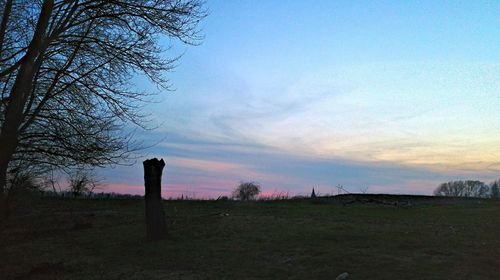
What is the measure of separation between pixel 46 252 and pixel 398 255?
9.71 m

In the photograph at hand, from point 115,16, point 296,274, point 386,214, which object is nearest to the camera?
point 296,274

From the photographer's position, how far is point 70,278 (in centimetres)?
1127

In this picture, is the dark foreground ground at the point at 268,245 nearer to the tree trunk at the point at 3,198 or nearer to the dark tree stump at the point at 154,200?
the dark tree stump at the point at 154,200

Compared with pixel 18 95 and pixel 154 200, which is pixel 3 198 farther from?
pixel 154 200

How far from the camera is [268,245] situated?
1270 centimetres

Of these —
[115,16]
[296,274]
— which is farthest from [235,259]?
[115,16]

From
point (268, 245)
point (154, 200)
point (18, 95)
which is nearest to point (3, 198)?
point (18, 95)

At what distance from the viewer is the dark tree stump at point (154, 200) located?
14.5 metres

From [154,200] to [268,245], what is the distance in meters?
3.83

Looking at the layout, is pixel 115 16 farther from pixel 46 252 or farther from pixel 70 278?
pixel 70 278

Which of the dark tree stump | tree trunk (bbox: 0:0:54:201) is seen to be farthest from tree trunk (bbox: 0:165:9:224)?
the dark tree stump

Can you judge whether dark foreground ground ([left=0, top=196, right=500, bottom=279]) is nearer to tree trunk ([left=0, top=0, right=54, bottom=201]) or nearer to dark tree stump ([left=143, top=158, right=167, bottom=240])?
dark tree stump ([left=143, top=158, right=167, bottom=240])

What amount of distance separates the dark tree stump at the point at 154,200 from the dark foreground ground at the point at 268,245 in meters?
0.38

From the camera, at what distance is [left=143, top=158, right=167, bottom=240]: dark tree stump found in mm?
14500
